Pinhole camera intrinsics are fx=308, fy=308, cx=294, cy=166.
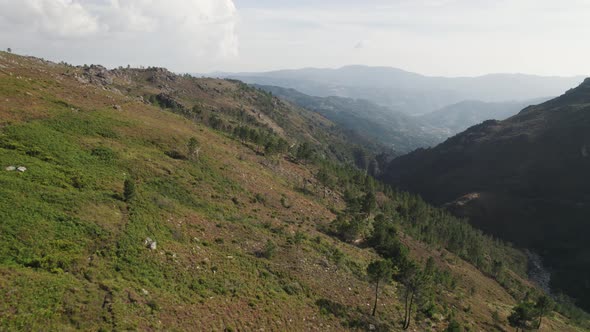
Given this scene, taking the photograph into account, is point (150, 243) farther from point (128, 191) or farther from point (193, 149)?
point (193, 149)

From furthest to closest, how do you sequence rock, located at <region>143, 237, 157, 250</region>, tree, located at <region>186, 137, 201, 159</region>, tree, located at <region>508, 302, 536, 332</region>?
tree, located at <region>186, 137, 201, 159</region> < tree, located at <region>508, 302, 536, 332</region> < rock, located at <region>143, 237, 157, 250</region>

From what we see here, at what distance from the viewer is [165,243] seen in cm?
3528

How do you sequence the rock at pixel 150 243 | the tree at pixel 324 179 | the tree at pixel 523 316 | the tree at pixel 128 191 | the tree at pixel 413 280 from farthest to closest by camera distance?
the tree at pixel 324 179 → the tree at pixel 523 316 → the tree at pixel 413 280 → the tree at pixel 128 191 → the rock at pixel 150 243

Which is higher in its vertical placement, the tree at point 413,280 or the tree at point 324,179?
the tree at point 324,179

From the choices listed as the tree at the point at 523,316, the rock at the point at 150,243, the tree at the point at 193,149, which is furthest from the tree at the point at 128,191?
the tree at the point at 523,316

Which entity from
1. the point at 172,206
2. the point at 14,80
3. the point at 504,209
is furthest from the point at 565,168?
the point at 14,80

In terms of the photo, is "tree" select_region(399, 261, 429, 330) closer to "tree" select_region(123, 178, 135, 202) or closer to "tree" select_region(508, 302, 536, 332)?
"tree" select_region(508, 302, 536, 332)

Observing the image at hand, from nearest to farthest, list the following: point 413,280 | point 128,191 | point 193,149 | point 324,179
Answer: point 128,191 → point 413,280 → point 193,149 → point 324,179

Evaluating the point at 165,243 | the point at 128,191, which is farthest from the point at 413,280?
the point at 128,191

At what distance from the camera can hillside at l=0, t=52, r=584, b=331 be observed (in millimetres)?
25219

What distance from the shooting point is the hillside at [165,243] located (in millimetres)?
25219

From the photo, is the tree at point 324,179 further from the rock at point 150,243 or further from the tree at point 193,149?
the rock at point 150,243

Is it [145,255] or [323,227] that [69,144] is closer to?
[145,255]

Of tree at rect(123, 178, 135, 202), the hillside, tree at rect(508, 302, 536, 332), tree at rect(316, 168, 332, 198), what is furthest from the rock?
tree at rect(316, 168, 332, 198)
